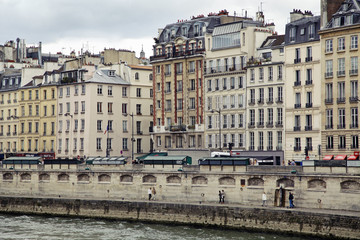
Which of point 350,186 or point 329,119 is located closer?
point 350,186

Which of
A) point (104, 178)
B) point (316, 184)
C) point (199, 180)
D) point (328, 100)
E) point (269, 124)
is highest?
point (328, 100)

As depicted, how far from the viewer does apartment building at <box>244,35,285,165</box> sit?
→ 84.6 meters

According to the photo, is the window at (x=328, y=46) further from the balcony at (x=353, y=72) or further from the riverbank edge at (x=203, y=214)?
the riverbank edge at (x=203, y=214)

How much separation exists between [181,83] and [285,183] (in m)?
34.3

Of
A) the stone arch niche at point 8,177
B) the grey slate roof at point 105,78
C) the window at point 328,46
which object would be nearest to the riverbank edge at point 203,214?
the stone arch niche at point 8,177

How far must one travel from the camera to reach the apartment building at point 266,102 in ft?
278

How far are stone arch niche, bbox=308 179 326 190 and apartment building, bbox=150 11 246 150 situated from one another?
32117 mm

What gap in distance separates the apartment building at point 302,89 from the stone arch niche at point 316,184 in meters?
17.7

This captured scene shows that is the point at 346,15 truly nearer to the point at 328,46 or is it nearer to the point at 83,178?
the point at 328,46

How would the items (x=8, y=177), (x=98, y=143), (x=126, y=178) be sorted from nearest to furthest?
(x=126, y=178) < (x=8, y=177) < (x=98, y=143)

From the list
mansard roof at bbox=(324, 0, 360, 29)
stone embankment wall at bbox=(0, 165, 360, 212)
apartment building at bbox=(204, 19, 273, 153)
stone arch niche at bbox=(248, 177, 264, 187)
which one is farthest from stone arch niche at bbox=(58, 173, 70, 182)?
mansard roof at bbox=(324, 0, 360, 29)

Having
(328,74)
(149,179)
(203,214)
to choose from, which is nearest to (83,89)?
(149,179)

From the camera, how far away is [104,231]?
6412cm

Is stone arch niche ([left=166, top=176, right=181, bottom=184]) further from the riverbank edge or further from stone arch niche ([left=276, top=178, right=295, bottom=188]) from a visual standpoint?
stone arch niche ([left=276, top=178, right=295, bottom=188])
